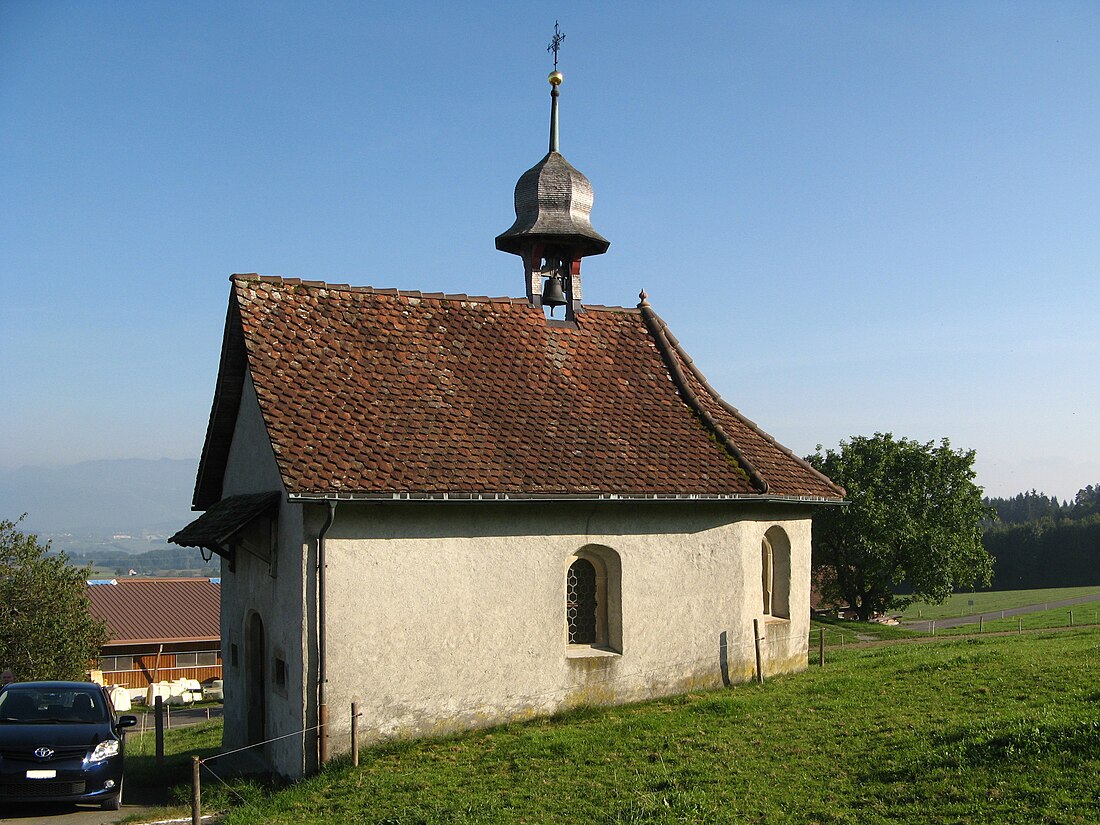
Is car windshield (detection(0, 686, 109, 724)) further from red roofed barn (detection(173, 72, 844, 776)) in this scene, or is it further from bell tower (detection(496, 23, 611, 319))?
bell tower (detection(496, 23, 611, 319))

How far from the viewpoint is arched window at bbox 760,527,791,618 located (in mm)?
17969

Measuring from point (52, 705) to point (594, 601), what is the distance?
25.5 ft

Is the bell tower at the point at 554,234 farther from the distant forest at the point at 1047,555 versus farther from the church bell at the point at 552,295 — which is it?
the distant forest at the point at 1047,555

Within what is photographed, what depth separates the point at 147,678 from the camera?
49188 millimetres

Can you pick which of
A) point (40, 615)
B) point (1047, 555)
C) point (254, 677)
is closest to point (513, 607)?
point (254, 677)

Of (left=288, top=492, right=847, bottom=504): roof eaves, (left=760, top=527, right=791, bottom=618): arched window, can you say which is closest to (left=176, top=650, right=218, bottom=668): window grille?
(left=760, top=527, right=791, bottom=618): arched window

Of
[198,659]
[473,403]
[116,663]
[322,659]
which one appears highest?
[473,403]

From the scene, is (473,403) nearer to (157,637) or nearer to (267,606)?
(267,606)

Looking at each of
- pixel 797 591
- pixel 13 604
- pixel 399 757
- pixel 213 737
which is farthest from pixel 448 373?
pixel 13 604

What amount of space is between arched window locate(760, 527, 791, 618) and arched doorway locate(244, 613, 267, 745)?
342 inches

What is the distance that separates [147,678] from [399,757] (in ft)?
134

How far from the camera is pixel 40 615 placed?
32844 millimetres

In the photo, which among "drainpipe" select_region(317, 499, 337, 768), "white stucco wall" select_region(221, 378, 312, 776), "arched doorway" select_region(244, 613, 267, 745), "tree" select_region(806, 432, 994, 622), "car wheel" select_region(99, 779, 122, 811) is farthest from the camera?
"tree" select_region(806, 432, 994, 622)

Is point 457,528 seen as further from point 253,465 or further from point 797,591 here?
point 797,591
